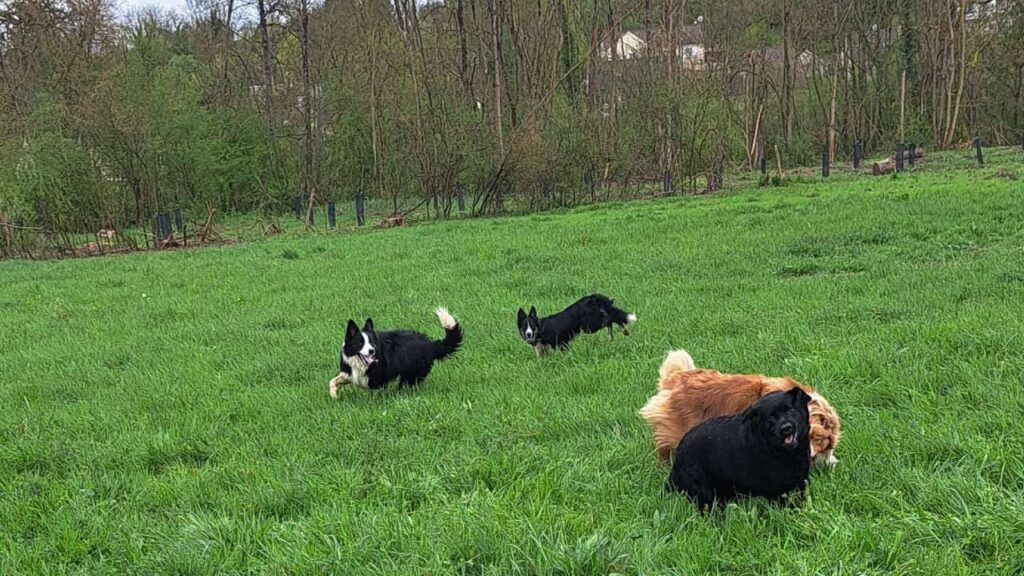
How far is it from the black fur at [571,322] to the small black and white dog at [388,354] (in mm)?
709

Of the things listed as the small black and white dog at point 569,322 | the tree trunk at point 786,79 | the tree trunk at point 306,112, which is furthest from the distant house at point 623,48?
the small black and white dog at point 569,322

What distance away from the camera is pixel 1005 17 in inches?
1297

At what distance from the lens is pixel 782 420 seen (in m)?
3.11

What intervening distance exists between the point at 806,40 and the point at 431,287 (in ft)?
102

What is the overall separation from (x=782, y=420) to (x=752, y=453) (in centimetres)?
23

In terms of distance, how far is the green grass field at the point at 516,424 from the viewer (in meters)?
3.21

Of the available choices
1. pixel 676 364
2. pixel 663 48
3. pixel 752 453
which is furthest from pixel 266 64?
pixel 752 453

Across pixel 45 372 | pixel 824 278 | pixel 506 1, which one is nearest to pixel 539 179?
pixel 506 1

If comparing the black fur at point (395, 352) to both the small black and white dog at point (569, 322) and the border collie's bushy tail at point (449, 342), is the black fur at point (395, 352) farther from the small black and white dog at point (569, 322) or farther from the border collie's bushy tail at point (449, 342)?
the small black and white dog at point (569, 322)

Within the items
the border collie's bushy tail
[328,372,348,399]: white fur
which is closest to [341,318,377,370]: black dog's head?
[328,372,348,399]: white fur

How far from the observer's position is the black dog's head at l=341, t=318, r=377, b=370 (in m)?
5.89

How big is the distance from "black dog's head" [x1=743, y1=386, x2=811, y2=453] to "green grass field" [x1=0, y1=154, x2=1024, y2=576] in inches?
15.2

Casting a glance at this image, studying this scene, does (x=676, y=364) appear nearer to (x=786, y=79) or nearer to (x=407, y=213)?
(x=407, y=213)

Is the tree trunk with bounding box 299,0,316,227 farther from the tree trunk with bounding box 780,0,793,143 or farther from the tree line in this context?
the tree trunk with bounding box 780,0,793,143
